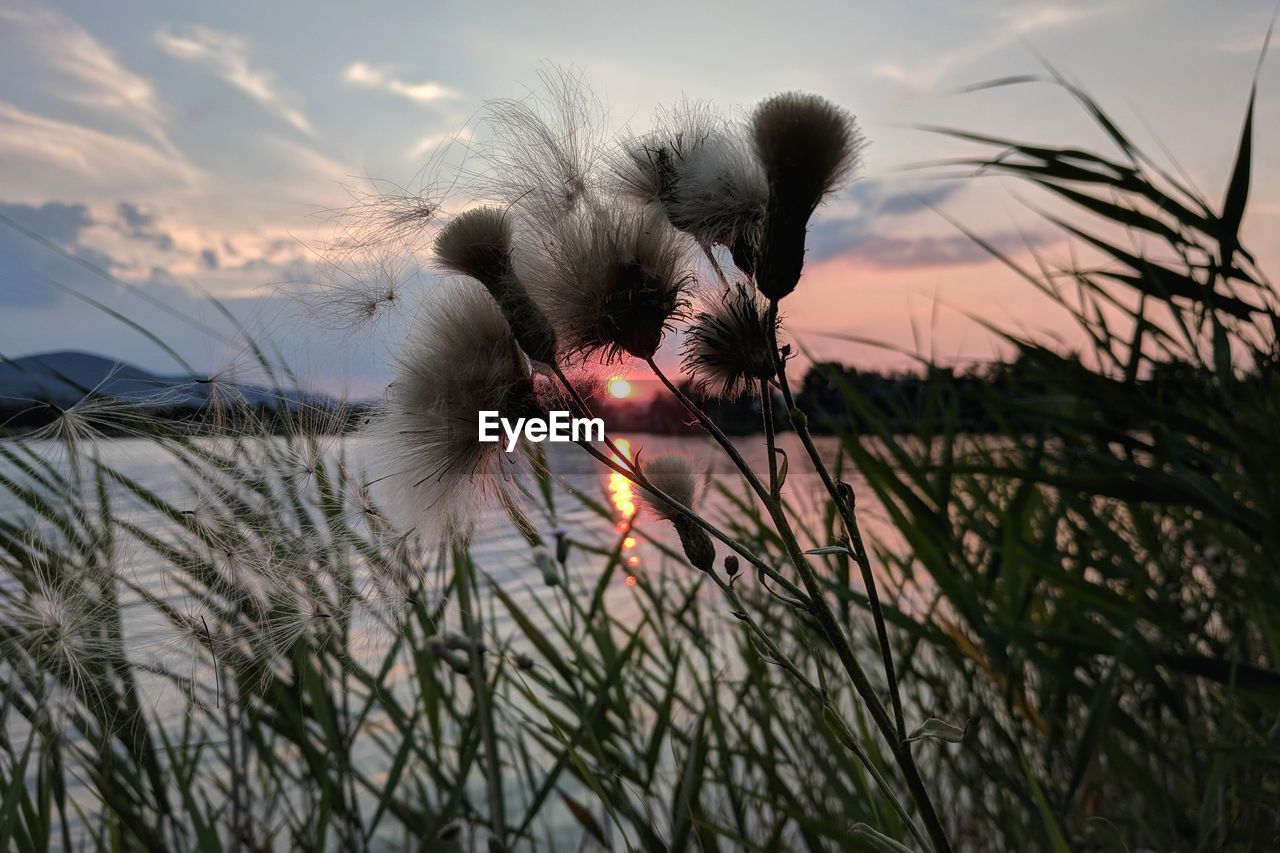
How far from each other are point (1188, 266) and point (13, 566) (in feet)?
5.63

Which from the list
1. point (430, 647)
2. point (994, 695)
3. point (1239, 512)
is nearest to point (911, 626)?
point (1239, 512)

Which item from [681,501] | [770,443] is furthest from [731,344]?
[681,501]

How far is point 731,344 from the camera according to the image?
745 mm

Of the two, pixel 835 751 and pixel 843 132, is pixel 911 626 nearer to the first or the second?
pixel 835 751

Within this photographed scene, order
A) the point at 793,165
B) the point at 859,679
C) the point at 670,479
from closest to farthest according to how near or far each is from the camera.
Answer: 1. the point at 859,679
2. the point at 793,165
3. the point at 670,479

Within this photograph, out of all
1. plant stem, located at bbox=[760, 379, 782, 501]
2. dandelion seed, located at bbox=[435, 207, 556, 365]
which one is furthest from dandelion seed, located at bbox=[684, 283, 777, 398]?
dandelion seed, located at bbox=[435, 207, 556, 365]

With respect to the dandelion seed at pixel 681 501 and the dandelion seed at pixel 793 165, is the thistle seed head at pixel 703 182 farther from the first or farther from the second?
the dandelion seed at pixel 681 501

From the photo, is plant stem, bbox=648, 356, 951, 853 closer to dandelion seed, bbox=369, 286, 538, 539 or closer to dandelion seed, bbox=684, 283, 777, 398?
dandelion seed, bbox=684, 283, 777, 398

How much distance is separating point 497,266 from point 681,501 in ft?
0.90

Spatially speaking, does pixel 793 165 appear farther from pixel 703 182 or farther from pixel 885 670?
pixel 885 670

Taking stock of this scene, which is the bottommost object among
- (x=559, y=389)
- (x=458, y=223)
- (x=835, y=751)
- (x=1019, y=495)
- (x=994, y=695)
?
(x=994, y=695)

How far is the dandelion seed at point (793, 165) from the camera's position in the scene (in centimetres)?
70

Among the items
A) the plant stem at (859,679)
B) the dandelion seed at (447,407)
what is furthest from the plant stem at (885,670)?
the dandelion seed at (447,407)

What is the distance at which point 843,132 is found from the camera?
2.38 ft
